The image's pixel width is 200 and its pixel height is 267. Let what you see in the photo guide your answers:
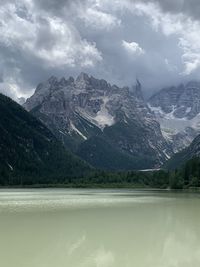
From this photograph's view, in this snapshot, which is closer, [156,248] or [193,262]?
[193,262]

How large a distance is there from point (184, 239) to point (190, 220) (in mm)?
17494

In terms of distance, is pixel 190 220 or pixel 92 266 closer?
pixel 92 266

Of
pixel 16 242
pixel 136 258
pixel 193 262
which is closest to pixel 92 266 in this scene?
pixel 136 258

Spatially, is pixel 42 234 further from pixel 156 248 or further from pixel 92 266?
pixel 92 266

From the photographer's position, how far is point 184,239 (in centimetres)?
A: 4962

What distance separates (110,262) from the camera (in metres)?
37.5

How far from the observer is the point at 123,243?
151 feet

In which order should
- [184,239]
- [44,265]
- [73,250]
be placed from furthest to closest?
[184,239], [73,250], [44,265]

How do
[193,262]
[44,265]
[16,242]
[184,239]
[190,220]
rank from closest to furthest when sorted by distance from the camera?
[44,265]
[193,262]
[16,242]
[184,239]
[190,220]

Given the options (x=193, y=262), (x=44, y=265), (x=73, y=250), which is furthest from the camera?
(x=73, y=250)

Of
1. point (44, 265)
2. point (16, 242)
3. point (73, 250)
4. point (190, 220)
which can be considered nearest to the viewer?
point (44, 265)

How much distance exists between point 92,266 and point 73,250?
263 inches

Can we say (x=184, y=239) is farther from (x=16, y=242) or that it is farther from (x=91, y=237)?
(x=16, y=242)

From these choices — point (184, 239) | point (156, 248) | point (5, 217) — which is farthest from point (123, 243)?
point (5, 217)
